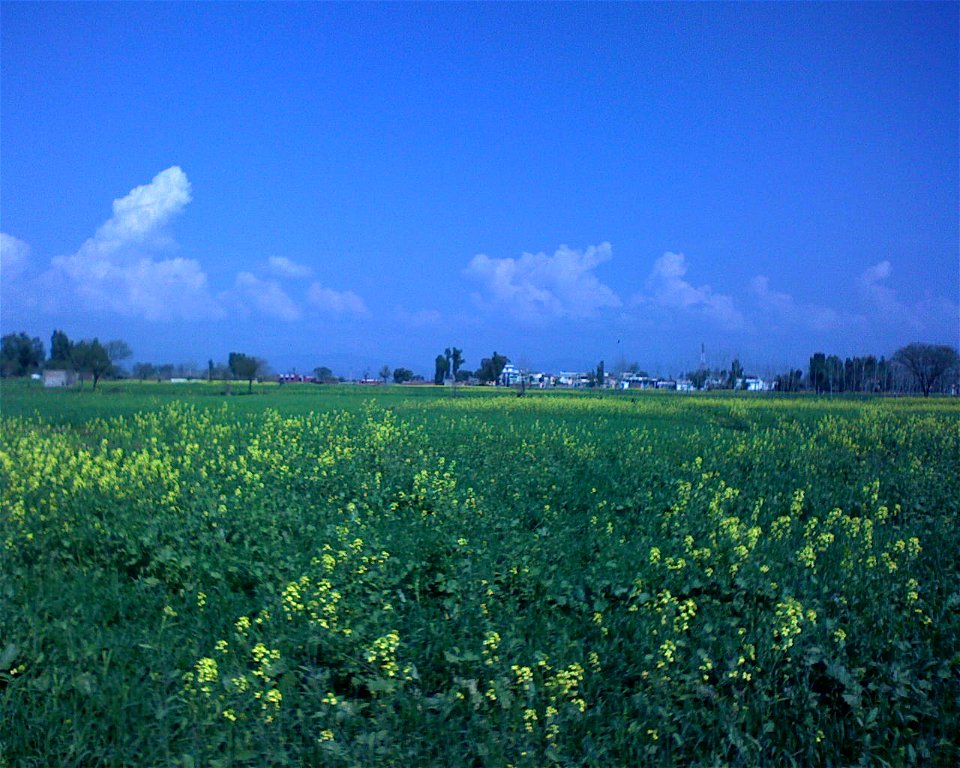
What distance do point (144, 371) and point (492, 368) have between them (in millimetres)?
4941

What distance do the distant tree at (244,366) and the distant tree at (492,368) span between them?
3.23m

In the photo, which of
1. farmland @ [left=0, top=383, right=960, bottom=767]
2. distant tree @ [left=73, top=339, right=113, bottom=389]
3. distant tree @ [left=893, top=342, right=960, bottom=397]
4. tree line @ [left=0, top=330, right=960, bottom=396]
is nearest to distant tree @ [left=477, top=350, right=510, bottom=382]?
tree line @ [left=0, top=330, right=960, bottom=396]

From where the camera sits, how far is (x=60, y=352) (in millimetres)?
7734

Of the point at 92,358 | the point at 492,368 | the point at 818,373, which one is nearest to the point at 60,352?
the point at 92,358

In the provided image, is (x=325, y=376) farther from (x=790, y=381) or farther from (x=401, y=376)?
(x=790, y=381)

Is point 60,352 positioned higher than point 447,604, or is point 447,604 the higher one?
point 60,352

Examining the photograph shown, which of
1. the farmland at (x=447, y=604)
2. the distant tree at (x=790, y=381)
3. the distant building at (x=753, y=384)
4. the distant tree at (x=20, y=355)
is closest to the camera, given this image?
the farmland at (x=447, y=604)

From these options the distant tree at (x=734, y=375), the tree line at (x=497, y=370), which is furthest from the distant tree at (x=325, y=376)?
the distant tree at (x=734, y=375)

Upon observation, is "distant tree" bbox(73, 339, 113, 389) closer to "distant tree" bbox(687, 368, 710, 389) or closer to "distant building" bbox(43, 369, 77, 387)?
"distant building" bbox(43, 369, 77, 387)

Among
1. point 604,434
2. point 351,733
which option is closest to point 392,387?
point 604,434

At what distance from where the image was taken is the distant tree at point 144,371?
323 inches

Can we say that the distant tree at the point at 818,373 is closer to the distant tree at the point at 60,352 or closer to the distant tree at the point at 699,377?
the distant tree at the point at 699,377

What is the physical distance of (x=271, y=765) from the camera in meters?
3.14

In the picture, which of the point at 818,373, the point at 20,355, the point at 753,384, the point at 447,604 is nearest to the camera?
the point at 447,604
